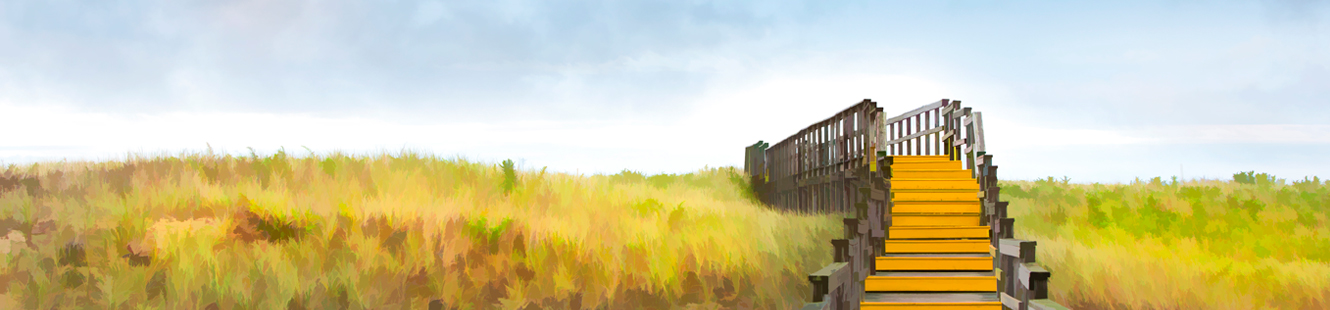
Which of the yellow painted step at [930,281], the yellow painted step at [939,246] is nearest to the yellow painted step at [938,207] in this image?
the yellow painted step at [939,246]

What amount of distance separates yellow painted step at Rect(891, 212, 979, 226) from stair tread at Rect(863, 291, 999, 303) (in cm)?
136

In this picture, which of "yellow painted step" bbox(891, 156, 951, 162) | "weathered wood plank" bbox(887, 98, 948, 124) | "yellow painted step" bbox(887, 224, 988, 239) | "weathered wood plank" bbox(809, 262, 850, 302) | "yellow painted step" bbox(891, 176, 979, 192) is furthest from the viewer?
"weathered wood plank" bbox(887, 98, 948, 124)

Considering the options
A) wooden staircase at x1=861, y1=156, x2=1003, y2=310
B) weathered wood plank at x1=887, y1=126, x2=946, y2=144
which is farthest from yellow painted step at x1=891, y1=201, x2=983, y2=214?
weathered wood plank at x1=887, y1=126, x2=946, y2=144

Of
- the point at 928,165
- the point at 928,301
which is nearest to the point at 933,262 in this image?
the point at 928,301

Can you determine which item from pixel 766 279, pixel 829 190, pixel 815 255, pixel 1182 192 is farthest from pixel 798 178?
pixel 1182 192

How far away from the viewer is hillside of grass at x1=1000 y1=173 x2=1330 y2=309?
858 cm

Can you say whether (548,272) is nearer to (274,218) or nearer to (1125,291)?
(274,218)

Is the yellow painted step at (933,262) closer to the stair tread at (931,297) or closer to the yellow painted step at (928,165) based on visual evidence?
the stair tread at (931,297)

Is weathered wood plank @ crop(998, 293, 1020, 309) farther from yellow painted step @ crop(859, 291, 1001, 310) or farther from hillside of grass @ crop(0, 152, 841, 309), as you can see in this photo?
hillside of grass @ crop(0, 152, 841, 309)

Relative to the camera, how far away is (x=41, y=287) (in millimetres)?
7246

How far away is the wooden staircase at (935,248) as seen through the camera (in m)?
8.26

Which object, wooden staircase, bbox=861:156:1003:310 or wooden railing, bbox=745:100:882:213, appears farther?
wooden railing, bbox=745:100:882:213

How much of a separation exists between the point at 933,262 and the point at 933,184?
1.80m

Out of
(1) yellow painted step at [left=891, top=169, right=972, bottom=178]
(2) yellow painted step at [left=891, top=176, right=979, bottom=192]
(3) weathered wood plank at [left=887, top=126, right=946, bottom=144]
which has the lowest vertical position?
(2) yellow painted step at [left=891, top=176, right=979, bottom=192]
